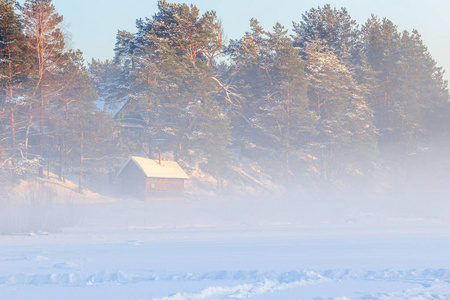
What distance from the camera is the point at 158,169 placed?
43344 millimetres

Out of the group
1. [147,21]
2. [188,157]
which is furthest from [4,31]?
[188,157]

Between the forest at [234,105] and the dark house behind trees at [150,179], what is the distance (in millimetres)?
1346

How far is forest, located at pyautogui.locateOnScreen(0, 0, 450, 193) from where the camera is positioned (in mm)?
40031

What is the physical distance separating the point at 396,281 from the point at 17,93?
34.3 metres

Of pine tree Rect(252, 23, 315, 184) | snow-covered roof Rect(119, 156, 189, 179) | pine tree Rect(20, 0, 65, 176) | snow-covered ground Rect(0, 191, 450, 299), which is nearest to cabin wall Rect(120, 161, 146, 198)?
snow-covered roof Rect(119, 156, 189, 179)

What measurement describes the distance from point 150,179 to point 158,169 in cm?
126

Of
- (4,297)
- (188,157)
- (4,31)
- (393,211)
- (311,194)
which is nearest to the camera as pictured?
(4,297)

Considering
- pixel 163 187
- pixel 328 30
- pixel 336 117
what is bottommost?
pixel 163 187

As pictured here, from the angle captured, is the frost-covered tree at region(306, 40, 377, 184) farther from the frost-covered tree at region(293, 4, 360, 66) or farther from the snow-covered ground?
the snow-covered ground

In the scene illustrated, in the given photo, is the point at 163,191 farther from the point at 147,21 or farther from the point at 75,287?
the point at 75,287

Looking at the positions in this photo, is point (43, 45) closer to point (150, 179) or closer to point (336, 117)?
point (150, 179)

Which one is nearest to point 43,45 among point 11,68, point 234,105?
point 11,68

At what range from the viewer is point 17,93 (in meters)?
37.5

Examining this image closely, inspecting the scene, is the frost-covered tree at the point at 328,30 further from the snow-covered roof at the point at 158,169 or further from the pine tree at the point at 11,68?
the pine tree at the point at 11,68
